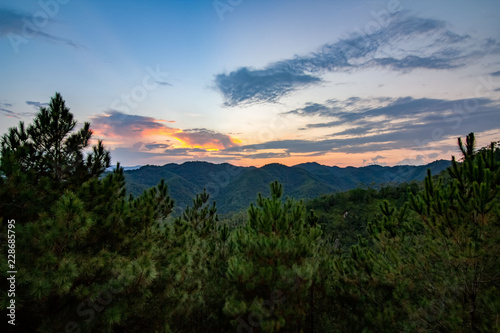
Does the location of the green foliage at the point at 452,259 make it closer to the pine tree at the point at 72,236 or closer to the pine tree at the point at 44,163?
the pine tree at the point at 72,236

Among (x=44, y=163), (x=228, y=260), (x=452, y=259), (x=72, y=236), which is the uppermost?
(x=44, y=163)

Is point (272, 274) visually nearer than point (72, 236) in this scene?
No

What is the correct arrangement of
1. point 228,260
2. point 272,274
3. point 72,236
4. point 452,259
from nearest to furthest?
point 72,236, point 452,259, point 272,274, point 228,260

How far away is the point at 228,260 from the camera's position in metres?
7.05

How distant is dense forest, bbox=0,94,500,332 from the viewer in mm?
4516

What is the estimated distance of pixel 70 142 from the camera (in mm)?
7094

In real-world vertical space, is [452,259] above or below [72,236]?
below

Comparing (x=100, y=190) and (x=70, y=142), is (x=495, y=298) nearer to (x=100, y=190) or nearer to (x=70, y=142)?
(x=100, y=190)

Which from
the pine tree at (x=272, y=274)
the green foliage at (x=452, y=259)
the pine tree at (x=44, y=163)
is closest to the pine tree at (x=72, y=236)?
the pine tree at (x=44, y=163)

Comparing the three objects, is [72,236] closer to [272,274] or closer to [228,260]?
[228,260]

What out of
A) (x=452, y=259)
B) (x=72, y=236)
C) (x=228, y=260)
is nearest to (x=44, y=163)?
(x=72, y=236)

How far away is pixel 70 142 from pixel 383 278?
10.3 m

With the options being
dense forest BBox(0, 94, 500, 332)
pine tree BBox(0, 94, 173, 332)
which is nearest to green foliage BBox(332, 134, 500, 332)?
dense forest BBox(0, 94, 500, 332)

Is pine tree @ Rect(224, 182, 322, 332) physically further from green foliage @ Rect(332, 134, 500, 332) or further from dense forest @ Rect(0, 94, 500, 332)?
green foliage @ Rect(332, 134, 500, 332)
